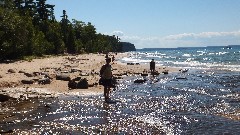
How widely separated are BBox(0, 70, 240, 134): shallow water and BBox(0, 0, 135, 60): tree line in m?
28.2

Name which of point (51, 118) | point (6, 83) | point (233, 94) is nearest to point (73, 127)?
point (51, 118)

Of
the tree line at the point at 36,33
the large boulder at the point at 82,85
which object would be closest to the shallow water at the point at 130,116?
the large boulder at the point at 82,85

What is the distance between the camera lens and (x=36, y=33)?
68250mm

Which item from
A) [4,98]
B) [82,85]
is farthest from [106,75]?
[4,98]

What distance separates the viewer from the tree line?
144 ft

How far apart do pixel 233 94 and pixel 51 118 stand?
13.6 m

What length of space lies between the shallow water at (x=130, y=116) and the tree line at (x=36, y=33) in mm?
28173

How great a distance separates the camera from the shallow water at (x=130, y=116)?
39.9ft

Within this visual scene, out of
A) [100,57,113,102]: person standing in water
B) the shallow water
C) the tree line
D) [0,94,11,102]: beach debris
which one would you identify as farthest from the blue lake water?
the tree line

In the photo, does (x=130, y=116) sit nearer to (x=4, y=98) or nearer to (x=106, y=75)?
(x=106, y=75)

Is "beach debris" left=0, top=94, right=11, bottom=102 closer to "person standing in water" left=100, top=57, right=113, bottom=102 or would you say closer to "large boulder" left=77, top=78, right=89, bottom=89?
"person standing in water" left=100, top=57, right=113, bottom=102

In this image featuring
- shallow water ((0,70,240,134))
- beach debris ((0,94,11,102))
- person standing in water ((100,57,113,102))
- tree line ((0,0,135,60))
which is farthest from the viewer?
tree line ((0,0,135,60))

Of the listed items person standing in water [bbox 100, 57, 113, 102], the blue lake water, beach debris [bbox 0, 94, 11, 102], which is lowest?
the blue lake water

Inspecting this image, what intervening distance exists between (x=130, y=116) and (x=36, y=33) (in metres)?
57.5
